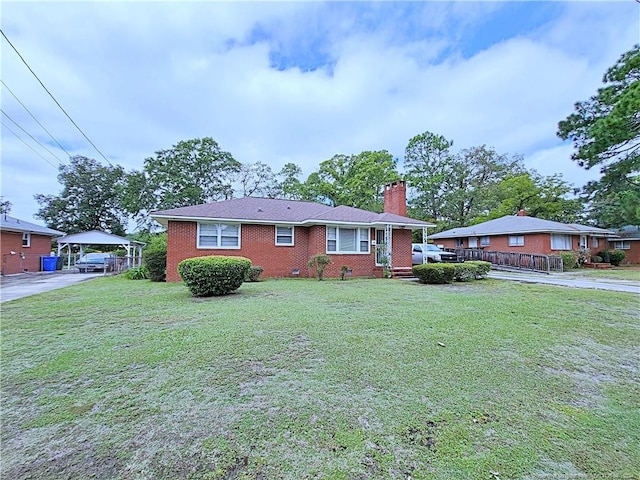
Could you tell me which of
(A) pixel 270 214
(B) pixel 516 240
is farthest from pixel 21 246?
(B) pixel 516 240

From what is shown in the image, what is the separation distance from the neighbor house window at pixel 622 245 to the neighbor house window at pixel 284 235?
30.2 meters

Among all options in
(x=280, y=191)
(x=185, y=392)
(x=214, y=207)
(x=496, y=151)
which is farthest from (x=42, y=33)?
(x=496, y=151)

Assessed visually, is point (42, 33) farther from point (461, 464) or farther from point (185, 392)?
point (461, 464)

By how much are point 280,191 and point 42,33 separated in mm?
29688

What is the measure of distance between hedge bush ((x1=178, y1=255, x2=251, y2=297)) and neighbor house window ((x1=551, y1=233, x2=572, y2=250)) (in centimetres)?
2348

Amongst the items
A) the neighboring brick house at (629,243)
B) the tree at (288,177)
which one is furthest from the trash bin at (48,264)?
the neighboring brick house at (629,243)

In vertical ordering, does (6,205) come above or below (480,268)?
above

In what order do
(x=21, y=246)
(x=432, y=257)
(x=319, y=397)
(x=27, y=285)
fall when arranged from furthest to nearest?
(x=21, y=246)
(x=432, y=257)
(x=27, y=285)
(x=319, y=397)

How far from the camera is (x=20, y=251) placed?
20578 millimetres

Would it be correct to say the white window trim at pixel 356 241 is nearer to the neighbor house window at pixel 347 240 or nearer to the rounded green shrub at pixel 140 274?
the neighbor house window at pixel 347 240

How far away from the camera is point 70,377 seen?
12.1 feet

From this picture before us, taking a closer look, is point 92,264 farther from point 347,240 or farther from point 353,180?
point 353,180

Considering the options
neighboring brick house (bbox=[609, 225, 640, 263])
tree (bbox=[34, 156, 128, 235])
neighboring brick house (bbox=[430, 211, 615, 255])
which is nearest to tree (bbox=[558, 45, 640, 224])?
neighboring brick house (bbox=[430, 211, 615, 255])

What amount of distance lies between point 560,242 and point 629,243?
987cm
